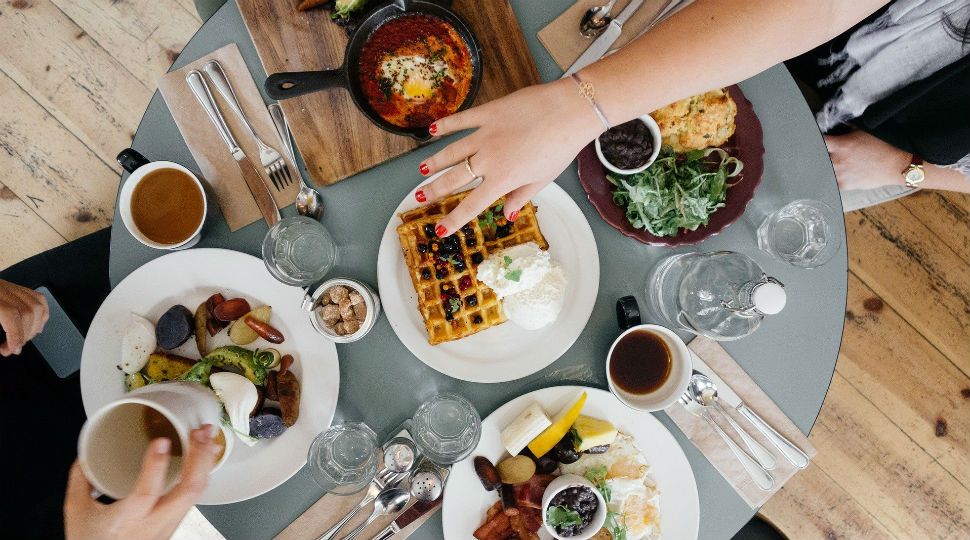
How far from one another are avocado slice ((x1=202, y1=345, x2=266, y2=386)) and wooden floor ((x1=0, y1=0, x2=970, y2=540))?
1.73 metres

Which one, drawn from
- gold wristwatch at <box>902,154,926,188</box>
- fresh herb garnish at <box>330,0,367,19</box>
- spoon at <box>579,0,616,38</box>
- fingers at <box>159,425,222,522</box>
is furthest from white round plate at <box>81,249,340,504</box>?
gold wristwatch at <box>902,154,926,188</box>

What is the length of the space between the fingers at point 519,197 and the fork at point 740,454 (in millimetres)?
760

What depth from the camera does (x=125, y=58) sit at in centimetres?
290

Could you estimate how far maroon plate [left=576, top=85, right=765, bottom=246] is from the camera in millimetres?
1717

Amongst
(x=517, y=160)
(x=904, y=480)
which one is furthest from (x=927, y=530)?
(x=517, y=160)

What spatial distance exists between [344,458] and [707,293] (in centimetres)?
120

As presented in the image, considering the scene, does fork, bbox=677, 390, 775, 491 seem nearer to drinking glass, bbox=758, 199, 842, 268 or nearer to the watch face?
drinking glass, bbox=758, 199, 842, 268

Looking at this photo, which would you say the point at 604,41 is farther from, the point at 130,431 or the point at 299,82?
the point at 130,431

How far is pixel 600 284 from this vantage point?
1.82m

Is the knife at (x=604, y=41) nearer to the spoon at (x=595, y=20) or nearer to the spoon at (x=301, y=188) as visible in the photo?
the spoon at (x=595, y=20)

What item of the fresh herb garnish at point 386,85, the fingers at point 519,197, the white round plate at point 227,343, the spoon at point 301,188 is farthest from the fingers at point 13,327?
the fingers at point 519,197

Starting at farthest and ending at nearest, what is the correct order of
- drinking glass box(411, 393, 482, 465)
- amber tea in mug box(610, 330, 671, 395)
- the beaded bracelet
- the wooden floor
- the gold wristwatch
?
1. the wooden floor
2. the gold wristwatch
3. amber tea in mug box(610, 330, 671, 395)
4. drinking glass box(411, 393, 482, 465)
5. the beaded bracelet

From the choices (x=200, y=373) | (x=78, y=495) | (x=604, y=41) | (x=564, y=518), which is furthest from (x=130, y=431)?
(x=604, y=41)

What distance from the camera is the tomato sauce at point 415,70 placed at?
68.1 inches
